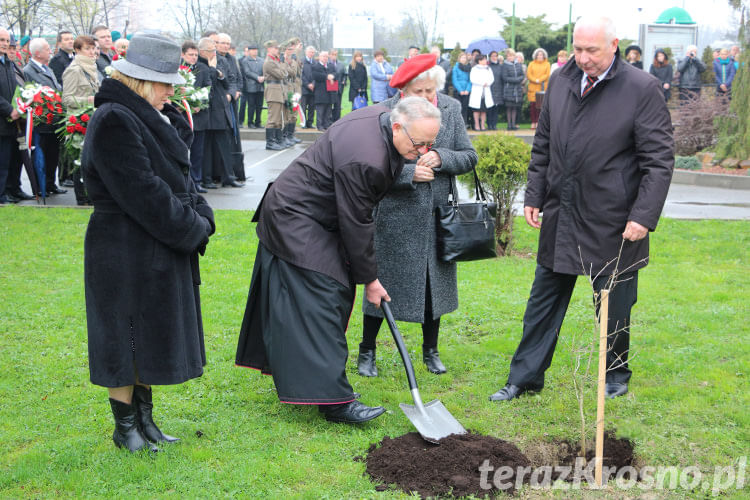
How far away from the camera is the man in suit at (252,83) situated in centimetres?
2050

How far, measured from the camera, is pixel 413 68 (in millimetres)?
4734

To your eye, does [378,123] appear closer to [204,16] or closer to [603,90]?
[603,90]

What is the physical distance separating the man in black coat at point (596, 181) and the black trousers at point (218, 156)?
8.32 metres

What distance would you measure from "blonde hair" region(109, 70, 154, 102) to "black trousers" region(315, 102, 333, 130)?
1706 centimetres

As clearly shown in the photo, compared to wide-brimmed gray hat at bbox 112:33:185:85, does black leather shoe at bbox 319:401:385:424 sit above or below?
below

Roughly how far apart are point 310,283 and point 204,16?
107ft

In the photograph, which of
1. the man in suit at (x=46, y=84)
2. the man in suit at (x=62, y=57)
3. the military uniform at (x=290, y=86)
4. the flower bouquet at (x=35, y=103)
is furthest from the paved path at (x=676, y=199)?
the military uniform at (x=290, y=86)

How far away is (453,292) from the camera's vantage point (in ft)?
17.6

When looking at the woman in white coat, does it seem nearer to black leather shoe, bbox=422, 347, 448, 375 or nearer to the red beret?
black leather shoe, bbox=422, 347, 448, 375

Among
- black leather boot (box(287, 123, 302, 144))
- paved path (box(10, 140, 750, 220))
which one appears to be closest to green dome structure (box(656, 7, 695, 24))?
paved path (box(10, 140, 750, 220))

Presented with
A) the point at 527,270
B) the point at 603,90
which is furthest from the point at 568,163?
the point at 527,270

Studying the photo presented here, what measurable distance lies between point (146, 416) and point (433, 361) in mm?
2078

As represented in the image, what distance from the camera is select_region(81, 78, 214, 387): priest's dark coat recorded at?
363 cm

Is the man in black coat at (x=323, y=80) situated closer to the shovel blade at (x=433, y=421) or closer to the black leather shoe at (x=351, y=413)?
the black leather shoe at (x=351, y=413)
